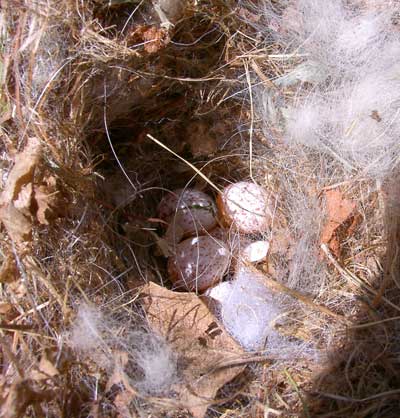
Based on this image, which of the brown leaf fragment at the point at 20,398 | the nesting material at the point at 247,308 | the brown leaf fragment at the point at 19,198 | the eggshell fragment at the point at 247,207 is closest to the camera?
the brown leaf fragment at the point at 20,398

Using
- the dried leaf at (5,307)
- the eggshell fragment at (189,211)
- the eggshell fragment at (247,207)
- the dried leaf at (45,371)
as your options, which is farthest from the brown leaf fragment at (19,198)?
the eggshell fragment at (247,207)

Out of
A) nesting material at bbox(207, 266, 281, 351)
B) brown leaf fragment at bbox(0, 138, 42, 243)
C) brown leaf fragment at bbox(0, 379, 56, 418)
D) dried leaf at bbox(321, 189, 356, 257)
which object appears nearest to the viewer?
brown leaf fragment at bbox(0, 379, 56, 418)

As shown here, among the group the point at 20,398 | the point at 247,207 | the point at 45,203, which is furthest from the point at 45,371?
the point at 247,207

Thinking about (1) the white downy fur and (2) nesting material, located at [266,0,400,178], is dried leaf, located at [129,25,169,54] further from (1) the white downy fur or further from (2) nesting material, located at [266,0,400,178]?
(1) the white downy fur

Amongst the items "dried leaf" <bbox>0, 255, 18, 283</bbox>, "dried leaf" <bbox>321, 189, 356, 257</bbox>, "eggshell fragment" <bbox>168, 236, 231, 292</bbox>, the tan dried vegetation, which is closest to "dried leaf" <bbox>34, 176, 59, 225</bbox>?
the tan dried vegetation

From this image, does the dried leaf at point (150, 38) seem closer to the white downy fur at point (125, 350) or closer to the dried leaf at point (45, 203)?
the dried leaf at point (45, 203)

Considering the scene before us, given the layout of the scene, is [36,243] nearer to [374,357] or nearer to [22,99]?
[22,99]
